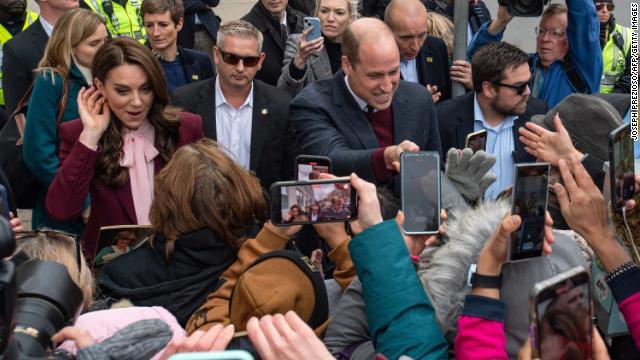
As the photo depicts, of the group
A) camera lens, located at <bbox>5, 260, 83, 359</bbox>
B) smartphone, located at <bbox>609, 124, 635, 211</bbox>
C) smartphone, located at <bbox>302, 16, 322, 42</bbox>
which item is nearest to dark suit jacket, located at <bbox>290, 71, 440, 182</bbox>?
smartphone, located at <bbox>302, 16, 322, 42</bbox>

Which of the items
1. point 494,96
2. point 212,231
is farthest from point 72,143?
point 494,96

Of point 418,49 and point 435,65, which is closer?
point 418,49

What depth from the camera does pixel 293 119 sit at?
449 cm

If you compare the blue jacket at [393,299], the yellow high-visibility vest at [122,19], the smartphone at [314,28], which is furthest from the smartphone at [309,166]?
the yellow high-visibility vest at [122,19]

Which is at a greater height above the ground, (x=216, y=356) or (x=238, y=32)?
(x=238, y=32)

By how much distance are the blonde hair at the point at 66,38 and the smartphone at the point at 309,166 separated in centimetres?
182

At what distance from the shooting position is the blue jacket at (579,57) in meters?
5.36

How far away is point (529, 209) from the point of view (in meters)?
2.51

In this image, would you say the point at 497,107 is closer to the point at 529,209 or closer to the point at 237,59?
the point at 237,59

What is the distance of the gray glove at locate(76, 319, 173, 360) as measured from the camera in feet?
6.79

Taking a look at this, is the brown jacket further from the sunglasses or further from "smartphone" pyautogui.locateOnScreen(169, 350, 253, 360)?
the sunglasses

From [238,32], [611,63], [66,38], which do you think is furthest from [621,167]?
[611,63]

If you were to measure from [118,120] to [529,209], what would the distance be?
232 centimetres

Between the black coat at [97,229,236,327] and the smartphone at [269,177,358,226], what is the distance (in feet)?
0.88
